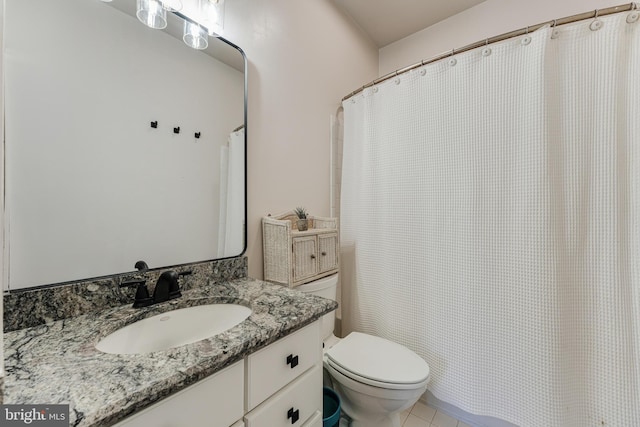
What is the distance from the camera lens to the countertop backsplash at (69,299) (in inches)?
27.1

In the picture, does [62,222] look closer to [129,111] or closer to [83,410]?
[129,111]

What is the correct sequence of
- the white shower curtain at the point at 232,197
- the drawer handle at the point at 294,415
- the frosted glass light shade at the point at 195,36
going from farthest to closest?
1. the white shower curtain at the point at 232,197
2. the frosted glass light shade at the point at 195,36
3. the drawer handle at the point at 294,415

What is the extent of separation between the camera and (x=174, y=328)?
859mm

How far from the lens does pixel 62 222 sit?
77cm

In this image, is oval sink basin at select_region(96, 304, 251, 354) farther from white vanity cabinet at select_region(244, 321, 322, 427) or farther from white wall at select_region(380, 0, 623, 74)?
white wall at select_region(380, 0, 623, 74)

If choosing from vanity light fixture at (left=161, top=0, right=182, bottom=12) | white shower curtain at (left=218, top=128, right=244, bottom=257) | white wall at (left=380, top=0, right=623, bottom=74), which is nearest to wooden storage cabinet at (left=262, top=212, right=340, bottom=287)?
white shower curtain at (left=218, top=128, right=244, bottom=257)

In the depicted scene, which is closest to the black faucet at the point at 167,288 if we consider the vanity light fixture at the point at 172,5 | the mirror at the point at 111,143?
the mirror at the point at 111,143

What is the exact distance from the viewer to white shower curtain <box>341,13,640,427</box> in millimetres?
1032

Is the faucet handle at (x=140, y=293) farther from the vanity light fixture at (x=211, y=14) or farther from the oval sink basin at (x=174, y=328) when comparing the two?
the vanity light fixture at (x=211, y=14)

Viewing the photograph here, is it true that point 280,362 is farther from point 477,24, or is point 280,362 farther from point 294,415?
point 477,24

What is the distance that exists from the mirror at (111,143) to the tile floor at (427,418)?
4.35 feet

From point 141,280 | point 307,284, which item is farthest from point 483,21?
point 141,280

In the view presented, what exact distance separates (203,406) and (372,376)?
737mm

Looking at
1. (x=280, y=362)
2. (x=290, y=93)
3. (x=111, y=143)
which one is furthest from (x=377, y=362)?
(x=290, y=93)
